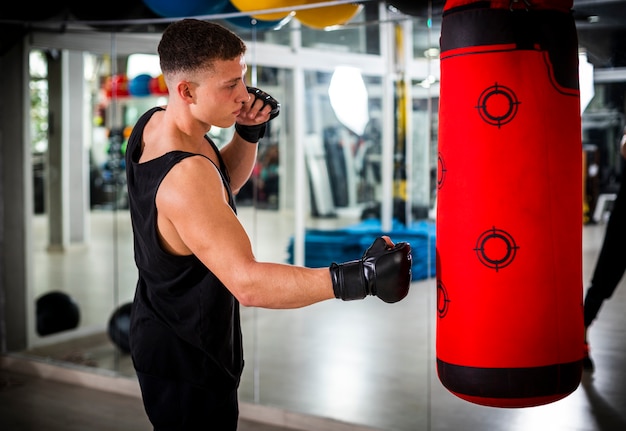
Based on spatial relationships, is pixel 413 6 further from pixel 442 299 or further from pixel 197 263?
pixel 197 263

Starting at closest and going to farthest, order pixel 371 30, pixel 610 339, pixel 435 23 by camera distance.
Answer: pixel 610 339 → pixel 435 23 → pixel 371 30

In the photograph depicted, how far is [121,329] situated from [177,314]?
2.55 metres

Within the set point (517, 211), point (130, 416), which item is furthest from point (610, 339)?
point (130, 416)

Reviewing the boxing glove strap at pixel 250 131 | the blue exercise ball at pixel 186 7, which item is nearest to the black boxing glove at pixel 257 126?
the boxing glove strap at pixel 250 131

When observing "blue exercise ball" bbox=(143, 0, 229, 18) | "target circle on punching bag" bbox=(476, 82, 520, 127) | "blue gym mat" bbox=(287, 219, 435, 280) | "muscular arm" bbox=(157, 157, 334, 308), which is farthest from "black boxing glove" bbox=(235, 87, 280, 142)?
"blue gym mat" bbox=(287, 219, 435, 280)

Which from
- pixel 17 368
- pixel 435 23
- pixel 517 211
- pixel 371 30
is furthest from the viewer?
pixel 17 368

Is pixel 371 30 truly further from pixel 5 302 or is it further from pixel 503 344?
pixel 5 302

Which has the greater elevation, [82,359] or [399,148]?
[399,148]

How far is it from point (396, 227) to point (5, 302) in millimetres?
2418

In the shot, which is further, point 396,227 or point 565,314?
point 396,227

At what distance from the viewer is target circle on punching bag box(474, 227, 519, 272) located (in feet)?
6.02

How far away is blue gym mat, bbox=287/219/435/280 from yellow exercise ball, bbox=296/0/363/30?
99cm

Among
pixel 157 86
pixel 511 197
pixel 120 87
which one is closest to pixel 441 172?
pixel 511 197

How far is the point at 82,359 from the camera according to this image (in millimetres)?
4477
